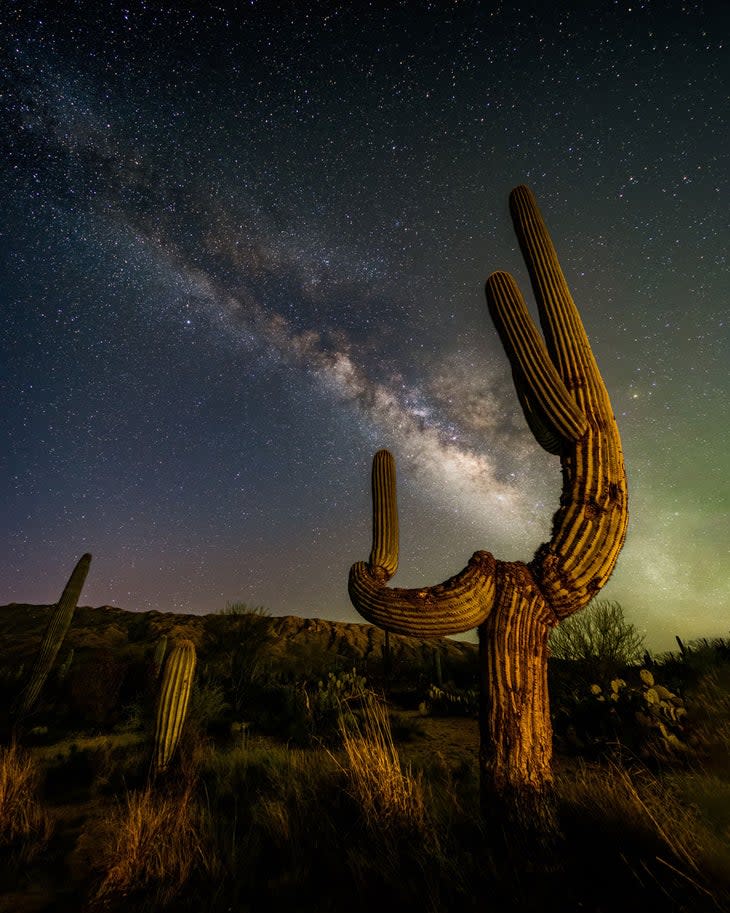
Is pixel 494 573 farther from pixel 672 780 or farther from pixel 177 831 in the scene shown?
pixel 177 831

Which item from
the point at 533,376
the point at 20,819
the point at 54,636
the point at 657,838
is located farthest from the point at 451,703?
the point at 54,636

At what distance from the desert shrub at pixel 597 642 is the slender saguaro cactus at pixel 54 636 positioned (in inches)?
463

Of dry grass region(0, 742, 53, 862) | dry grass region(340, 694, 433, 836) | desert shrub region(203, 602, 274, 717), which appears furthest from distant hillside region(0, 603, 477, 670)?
dry grass region(340, 694, 433, 836)

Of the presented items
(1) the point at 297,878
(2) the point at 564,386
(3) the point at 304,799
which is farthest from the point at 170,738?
(2) the point at 564,386

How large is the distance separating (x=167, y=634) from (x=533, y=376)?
26039 millimetres

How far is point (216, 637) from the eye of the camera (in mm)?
13117

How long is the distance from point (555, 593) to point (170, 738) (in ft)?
17.6

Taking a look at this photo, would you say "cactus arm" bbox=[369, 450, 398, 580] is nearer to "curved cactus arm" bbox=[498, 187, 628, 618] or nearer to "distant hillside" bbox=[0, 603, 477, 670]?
"curved cactus arm" bbox=[498, 187, 628, 618]

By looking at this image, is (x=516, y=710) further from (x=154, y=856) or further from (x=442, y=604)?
Answer: (x=154, y=856)

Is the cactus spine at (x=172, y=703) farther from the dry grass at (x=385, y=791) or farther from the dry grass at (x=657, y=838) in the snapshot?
the dry grass at (x=657, y=838)

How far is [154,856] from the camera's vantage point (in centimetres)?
313

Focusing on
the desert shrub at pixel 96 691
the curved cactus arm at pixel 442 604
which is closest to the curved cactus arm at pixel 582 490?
the curved cactus arm at pixel 442 604

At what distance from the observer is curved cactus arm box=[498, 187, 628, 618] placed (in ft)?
10.8

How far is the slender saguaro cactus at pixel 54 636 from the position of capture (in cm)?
959
